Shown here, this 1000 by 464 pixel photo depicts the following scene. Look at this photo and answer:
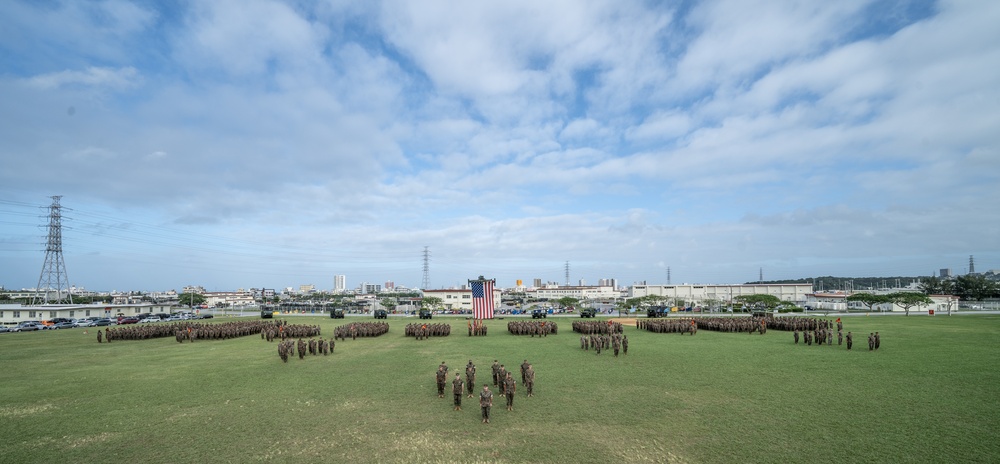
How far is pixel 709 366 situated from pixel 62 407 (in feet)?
79.5

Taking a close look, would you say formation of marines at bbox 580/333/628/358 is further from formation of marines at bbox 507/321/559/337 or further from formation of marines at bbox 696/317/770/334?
formation of marines at bbox 696/317/770/334

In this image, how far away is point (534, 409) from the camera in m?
14.7

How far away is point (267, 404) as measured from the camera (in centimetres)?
1548

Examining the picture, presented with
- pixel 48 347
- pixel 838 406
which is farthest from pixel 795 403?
pixel 48 347

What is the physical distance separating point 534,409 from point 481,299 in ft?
89.6

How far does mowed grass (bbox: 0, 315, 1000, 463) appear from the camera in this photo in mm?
11141

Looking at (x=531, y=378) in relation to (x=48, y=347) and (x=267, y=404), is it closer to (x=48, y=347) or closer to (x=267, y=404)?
(x=267, y=404)

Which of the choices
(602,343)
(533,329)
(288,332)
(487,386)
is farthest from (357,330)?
(487,386)

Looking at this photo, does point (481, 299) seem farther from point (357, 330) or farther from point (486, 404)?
point (486, 404)

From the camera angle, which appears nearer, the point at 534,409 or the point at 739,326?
the point at 534,409

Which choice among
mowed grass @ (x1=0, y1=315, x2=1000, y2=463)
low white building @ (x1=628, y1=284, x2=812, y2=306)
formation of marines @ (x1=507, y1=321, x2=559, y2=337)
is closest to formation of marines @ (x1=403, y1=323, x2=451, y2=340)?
formation of marines @ (x1=507, y1=321, x2=559, y2=337)

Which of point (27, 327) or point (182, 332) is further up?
point (182, 332)

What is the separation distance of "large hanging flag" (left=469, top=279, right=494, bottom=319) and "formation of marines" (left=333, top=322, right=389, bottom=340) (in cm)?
805

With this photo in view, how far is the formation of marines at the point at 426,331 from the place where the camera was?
34.8 m
